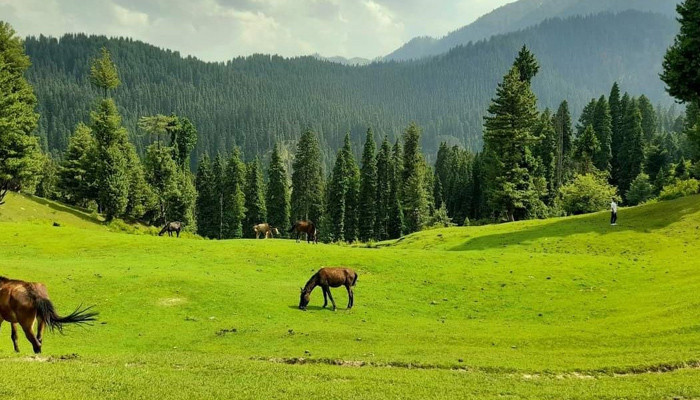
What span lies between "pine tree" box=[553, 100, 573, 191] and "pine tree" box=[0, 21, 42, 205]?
100.0 metres

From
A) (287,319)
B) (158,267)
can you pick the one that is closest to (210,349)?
(287,319)

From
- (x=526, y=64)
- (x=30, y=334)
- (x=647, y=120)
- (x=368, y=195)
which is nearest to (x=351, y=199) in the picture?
(x=368, y=195)

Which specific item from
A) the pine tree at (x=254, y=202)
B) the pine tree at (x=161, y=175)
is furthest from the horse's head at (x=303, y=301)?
the pine tree at (x=254, y=202)

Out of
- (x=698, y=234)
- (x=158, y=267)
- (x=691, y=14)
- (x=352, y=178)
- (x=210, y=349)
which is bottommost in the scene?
(x=210, y=349)

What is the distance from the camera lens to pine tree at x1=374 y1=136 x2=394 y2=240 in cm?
10487

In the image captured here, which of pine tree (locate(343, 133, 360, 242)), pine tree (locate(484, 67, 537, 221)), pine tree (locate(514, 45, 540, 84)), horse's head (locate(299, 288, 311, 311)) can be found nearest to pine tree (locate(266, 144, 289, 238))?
pine tree (locate(343, 133, 360, 242))

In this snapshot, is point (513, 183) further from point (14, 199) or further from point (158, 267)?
point (14, 199)

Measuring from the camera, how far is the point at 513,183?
62469 mm

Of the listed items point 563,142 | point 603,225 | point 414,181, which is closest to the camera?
point 603,225

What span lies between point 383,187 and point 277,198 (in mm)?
25093

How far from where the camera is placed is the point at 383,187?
346ft

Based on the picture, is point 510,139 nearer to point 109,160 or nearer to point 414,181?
point 414,181

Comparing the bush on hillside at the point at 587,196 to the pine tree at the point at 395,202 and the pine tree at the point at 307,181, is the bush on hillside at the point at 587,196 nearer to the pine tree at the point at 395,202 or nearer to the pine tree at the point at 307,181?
the pine tree at the point at 395,202

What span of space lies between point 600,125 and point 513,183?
67271mm
